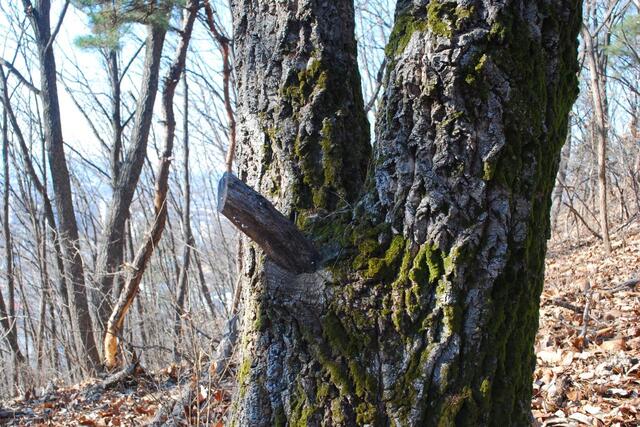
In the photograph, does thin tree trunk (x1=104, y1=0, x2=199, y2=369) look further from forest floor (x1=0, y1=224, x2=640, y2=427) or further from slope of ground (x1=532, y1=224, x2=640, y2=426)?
slope of ground (x1=532, y1=224, x2=640, y2=426)

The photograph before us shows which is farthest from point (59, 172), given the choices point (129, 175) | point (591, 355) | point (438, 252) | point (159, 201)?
point (438, 252)

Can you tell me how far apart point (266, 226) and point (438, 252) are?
52 cm

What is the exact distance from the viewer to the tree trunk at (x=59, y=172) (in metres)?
7.78

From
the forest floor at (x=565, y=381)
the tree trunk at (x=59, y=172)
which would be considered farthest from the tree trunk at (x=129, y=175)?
the forest floor at (x=565, y=381)

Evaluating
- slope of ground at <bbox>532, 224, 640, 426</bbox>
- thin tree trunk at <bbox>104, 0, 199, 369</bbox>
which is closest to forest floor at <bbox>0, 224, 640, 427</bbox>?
slope of ground at <bbox>532, 224, 640, 426</bbox>

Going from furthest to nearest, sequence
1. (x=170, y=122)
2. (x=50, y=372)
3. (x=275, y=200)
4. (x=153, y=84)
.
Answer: (x=50, y=372) → (x=153, y=84) → (x=170, y=122) → (x=275, y=200)

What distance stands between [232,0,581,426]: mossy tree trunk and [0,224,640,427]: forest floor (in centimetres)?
124

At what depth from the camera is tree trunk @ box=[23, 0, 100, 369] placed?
7.78 meters

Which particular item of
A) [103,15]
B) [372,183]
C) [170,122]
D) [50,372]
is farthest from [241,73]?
[50,372]

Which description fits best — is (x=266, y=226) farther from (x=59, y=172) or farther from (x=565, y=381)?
(x=59, y=172)

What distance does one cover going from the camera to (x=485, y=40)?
1496 millimetres

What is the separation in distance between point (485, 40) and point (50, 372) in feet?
37.8

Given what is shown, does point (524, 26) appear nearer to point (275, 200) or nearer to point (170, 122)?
point (275, 200)

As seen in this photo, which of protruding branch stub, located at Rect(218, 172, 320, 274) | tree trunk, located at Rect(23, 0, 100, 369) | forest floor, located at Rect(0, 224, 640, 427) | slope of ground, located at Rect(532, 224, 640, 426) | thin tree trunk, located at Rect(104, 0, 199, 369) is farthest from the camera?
tree trunk, located at Rect(23, 0, 100, 369)
